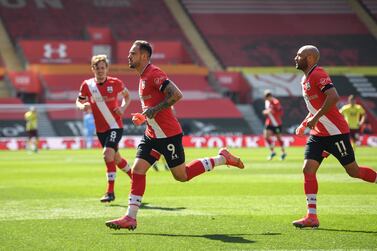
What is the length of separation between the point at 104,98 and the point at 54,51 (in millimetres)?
39372

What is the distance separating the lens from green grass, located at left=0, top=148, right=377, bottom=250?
8727 mm

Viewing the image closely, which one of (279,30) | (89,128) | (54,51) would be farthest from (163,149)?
(279,30)

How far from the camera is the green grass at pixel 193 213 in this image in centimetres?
873

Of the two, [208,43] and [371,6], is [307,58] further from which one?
[371,6]

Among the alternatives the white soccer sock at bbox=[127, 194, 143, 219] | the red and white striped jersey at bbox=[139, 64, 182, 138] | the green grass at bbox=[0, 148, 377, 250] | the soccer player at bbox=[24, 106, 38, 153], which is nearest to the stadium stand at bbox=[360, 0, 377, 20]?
the soccer player at bbox=[24, 106, 38, 153]

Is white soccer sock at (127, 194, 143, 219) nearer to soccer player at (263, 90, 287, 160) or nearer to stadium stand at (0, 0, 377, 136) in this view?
soccer player at (263, 90, 287, 160)

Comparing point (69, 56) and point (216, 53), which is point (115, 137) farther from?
point (216, 53)

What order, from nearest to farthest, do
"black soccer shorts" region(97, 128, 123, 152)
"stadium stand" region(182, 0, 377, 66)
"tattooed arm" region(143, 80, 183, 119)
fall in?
"tattooed arm" region(143, 80, 183, 119) < "black soccer shorts" region(97, 128, 123, 152) < "stadium stand" region(182, 0, 377, 66)

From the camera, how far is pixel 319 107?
33.2ft

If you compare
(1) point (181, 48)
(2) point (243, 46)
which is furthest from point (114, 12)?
(2) point (243, 46)

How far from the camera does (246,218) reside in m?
11.0

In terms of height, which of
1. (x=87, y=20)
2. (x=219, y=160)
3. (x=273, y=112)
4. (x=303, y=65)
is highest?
(x=87, y=20)

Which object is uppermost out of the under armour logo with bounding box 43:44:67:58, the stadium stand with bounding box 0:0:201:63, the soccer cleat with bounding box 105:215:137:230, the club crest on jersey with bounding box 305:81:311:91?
the stadium stand with bounding box 0:0:201:63

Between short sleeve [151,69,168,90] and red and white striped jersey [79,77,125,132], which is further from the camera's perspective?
red and white striped jersey [79,77,125,132]
